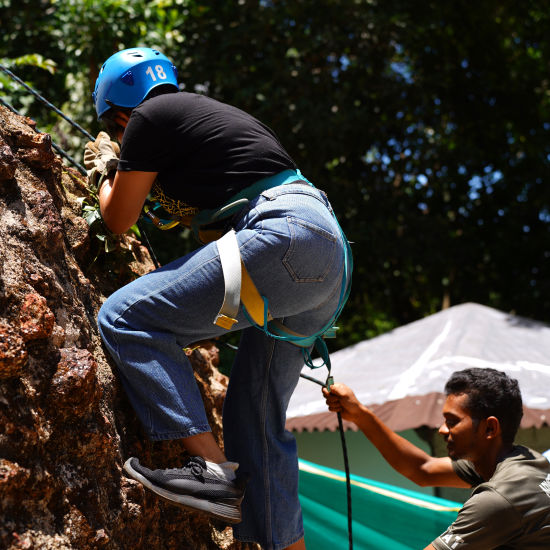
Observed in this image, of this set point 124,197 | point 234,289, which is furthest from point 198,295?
point 124,197

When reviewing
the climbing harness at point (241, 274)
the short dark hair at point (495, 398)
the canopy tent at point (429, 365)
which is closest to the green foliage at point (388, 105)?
the canopy tent at point (429, 365)

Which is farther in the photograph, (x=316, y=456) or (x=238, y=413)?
(x=316, y=456)

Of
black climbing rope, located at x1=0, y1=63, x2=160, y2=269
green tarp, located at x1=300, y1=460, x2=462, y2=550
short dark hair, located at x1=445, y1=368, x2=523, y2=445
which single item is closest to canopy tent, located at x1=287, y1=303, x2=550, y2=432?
green tarp, located at x1=300, y1=460, x2=462, y2=550

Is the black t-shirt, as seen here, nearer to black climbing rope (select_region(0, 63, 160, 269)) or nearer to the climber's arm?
the climber's arm

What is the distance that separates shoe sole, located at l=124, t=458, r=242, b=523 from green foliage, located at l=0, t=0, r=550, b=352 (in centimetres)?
684

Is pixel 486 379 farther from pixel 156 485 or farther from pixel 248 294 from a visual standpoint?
pixel 156 485

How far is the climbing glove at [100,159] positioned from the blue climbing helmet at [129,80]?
0.12m

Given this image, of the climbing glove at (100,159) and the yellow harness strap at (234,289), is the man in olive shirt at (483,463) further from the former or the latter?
Result: the climbing glove at (100,159)

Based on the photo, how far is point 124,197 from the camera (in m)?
2.10

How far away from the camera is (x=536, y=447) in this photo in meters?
6.79

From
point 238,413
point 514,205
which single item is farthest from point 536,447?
point 514,205

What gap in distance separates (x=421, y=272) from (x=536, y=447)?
508cm

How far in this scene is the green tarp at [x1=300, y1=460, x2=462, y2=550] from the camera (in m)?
3.36

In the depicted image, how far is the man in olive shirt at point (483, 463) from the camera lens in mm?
2232
